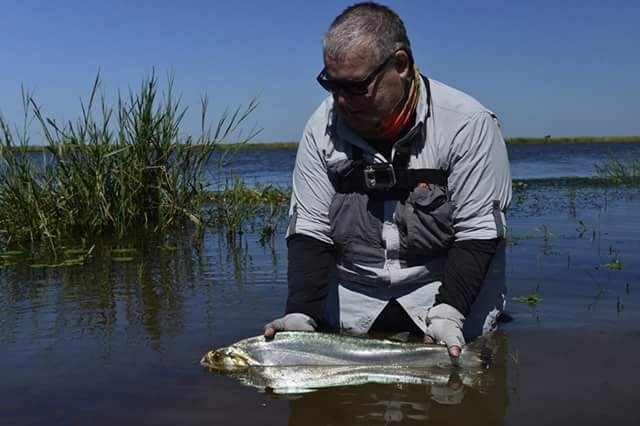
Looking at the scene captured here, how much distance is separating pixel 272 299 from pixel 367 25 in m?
2.89

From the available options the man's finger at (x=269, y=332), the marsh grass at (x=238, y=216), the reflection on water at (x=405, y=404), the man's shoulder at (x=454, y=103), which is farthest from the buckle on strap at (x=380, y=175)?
the marsh grass at (x=238, y=216)

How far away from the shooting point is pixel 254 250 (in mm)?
8062

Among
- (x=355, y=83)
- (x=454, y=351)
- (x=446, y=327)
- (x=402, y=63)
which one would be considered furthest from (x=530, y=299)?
(x=355, y=83)

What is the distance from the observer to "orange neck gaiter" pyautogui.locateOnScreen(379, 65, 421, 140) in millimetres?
3725

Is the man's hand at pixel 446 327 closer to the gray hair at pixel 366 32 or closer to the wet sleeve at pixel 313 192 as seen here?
the wet sleeve at pixel 313 192

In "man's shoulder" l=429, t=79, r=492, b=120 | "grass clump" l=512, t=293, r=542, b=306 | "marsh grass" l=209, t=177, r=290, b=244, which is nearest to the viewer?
"man's shoulder" l=429, t=79, r=492, b=120

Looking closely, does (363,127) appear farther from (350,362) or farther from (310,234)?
(350,362)

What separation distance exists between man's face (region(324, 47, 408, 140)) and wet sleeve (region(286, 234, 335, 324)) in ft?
2.41

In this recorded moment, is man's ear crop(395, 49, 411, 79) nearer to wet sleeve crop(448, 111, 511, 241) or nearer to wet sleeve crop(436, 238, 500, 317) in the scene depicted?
wet sleeve crop(448, 111, 511, 241)

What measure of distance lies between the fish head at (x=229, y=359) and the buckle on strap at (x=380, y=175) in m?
1.14

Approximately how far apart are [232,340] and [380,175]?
5.22ft

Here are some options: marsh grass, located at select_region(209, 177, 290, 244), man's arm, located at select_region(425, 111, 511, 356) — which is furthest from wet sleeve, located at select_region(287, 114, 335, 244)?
marsh grass, located at select_region(209, 177, 290, 244)

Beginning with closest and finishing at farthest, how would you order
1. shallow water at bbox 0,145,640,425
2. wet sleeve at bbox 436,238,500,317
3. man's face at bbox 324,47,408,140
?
shallow water at bbox 0,145,640,425, man's face at bbox 324,47,408,140, wet sleeve at bbox 436,238,500,317

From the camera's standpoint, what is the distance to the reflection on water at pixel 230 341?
3.37 meters
